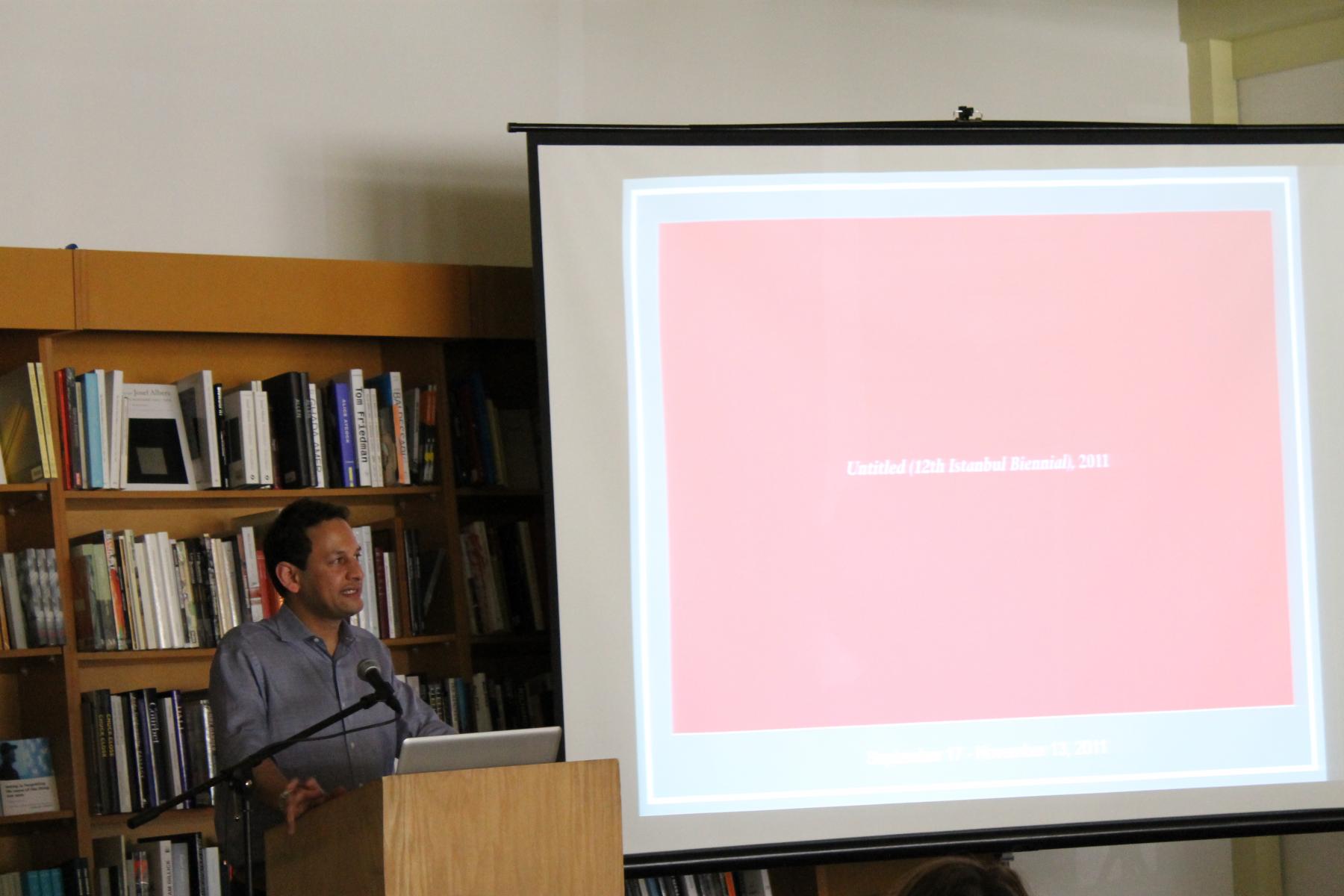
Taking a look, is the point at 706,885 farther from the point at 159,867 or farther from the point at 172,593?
the point at 172,593

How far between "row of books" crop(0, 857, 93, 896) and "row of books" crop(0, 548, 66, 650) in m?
0.52

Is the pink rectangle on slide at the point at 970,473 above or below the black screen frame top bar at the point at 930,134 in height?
below

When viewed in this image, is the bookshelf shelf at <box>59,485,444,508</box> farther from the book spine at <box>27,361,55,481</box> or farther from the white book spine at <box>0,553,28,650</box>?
the white book spine at <box>0,553,28,650</box>

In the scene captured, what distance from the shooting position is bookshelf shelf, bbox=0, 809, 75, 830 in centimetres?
339

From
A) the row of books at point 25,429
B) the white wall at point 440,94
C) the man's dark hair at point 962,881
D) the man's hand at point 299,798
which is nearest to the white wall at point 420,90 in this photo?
the white wall at point 440,94

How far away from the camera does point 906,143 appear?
351 cm

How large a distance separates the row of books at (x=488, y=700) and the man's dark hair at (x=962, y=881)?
2.41 meters

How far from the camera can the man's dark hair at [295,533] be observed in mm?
3303

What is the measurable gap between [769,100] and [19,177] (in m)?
2.16

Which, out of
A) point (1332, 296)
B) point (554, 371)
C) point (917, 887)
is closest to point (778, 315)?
point (554, 371)

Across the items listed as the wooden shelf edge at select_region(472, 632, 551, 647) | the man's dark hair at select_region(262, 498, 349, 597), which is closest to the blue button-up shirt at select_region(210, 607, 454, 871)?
the man's dark hair at select_region(262, 498, 349, 597)

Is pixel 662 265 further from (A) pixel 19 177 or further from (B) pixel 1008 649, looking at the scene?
(A) pixel 19 177

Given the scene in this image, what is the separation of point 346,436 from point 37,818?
3.83ft

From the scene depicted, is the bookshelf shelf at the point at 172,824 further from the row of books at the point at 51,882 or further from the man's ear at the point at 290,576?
the man's ear at the point at 290,576
